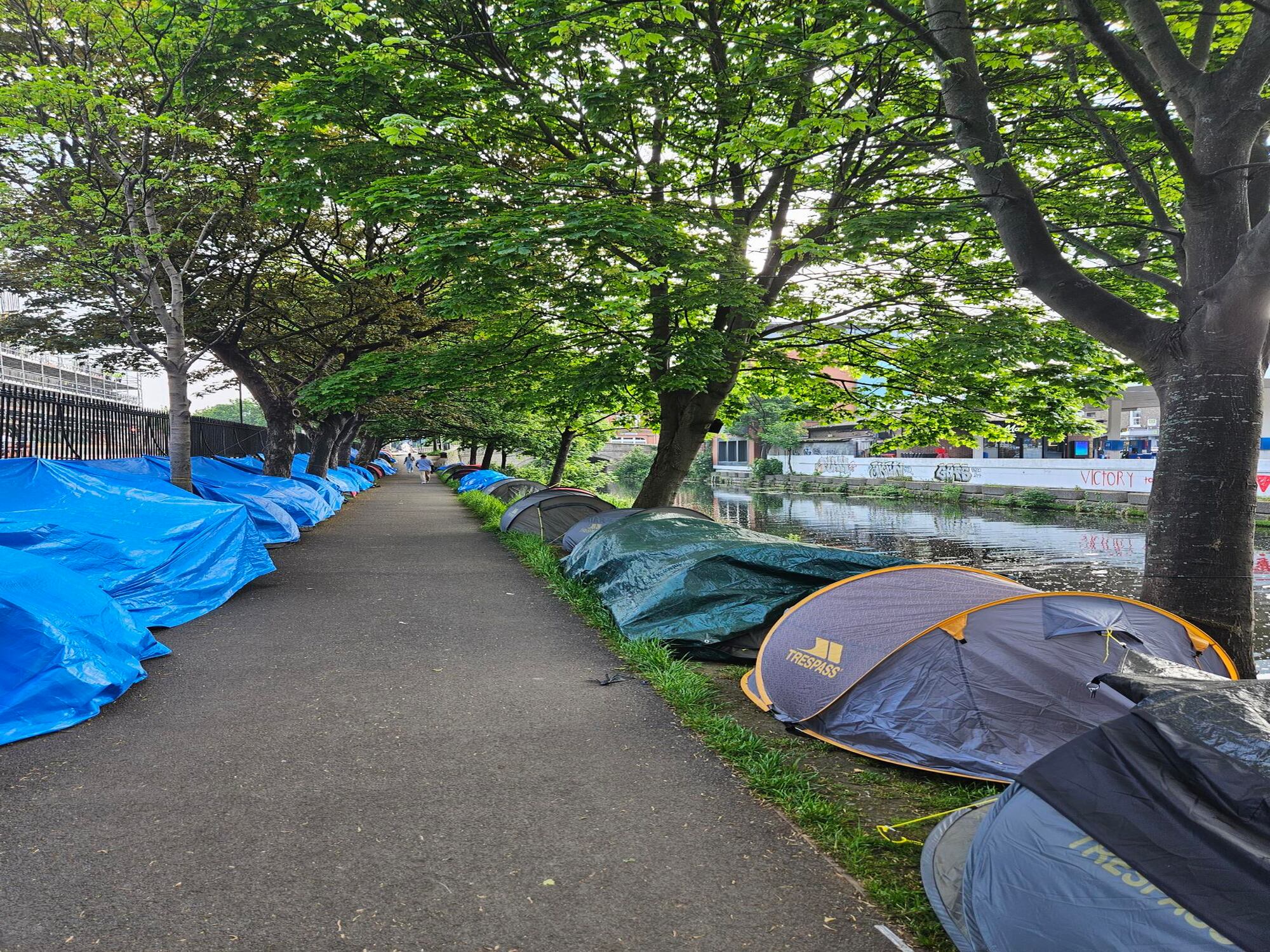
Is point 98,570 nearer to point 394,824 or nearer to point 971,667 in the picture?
point 394,824

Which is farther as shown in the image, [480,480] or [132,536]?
[480,480]

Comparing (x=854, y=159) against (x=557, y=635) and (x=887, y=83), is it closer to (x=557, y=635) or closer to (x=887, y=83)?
(x=887, y=83)

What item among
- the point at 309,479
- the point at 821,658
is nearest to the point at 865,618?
the point at 821,658

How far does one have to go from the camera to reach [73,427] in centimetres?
1079

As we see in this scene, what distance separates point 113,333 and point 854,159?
14584mm

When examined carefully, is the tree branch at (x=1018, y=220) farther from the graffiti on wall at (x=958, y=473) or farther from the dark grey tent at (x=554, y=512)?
the graffiti on wall at (x=958, y=473)

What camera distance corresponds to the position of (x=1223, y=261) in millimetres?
5160

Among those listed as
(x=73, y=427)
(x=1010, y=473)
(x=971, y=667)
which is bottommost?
(x=971, y=667)

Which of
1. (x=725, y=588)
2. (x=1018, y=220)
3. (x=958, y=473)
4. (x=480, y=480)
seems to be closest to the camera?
(x=1018, y=220)

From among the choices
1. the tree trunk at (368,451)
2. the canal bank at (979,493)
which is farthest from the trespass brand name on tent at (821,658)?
the tree trunk at (368,451)

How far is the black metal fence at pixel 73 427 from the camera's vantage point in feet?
31.1

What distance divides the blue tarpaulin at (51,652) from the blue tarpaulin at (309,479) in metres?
11.2

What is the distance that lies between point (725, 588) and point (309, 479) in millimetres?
15777

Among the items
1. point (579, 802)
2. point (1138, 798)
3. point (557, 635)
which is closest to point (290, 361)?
point (557, 635)
